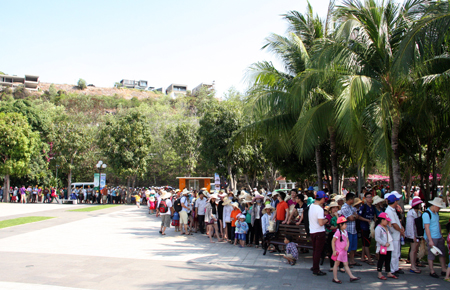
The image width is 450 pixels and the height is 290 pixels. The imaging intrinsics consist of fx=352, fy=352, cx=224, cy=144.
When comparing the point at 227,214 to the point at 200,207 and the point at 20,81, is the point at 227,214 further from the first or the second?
the point at 20,81

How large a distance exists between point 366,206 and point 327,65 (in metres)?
4.05

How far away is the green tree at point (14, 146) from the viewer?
1348 inches

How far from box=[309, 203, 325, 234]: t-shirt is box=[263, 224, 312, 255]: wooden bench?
1.26 meters

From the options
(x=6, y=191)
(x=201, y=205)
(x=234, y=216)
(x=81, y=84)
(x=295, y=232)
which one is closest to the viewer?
(x=295, y=232)

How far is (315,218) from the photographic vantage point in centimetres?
725

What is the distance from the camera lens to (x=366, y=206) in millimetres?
8516

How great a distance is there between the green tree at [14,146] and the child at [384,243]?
117 ft

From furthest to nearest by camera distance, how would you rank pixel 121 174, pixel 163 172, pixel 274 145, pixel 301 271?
pixel 163 172 → pixel 121 174 → pixel 274 145 → pixel 301 271

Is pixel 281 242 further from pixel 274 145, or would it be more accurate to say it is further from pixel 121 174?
pixel 121 174

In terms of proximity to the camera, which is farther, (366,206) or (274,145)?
(274,145)

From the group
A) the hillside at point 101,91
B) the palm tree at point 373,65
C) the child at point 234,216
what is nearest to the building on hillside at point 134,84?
the hillside at point 101,91

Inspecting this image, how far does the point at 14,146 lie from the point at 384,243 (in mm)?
36945

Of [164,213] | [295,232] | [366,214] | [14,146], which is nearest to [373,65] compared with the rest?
[366,214]

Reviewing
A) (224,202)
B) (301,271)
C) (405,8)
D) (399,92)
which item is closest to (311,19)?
(405,8)
